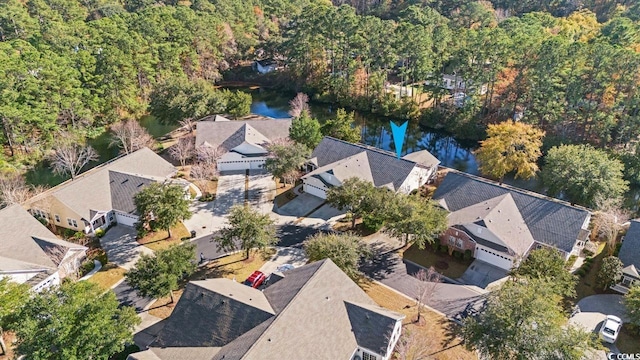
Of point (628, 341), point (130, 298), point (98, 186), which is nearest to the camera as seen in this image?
point (628, 341)

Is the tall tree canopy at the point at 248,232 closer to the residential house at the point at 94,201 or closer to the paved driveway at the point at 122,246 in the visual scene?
the paved driveway at the point at 122,246

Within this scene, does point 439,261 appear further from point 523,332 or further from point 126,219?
point 126,219

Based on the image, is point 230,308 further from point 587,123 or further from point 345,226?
point 587,123

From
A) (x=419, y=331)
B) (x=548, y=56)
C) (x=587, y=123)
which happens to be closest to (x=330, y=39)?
(x=548, y=56)

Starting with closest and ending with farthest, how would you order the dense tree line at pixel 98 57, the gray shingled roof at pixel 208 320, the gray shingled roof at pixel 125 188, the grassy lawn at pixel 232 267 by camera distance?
1. the gray shingled roof at pixel 208 320
2. the grassy lawn at pixel 232 267
3. the gray shingled roof at pixel 125 188
4. the dense tree line at pixel 98 57

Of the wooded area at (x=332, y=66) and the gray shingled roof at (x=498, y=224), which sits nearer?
the gray shingled roof at (x=498, y=224)

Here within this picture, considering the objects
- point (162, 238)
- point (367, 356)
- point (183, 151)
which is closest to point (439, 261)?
point (367, 356)

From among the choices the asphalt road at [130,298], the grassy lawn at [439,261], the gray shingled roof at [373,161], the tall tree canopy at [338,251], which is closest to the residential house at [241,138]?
the gray shingled roof at [373,161]

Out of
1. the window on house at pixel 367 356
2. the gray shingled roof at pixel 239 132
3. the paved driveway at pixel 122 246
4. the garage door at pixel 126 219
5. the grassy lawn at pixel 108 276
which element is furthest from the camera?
the gray shingled roof at pixel 239 132
